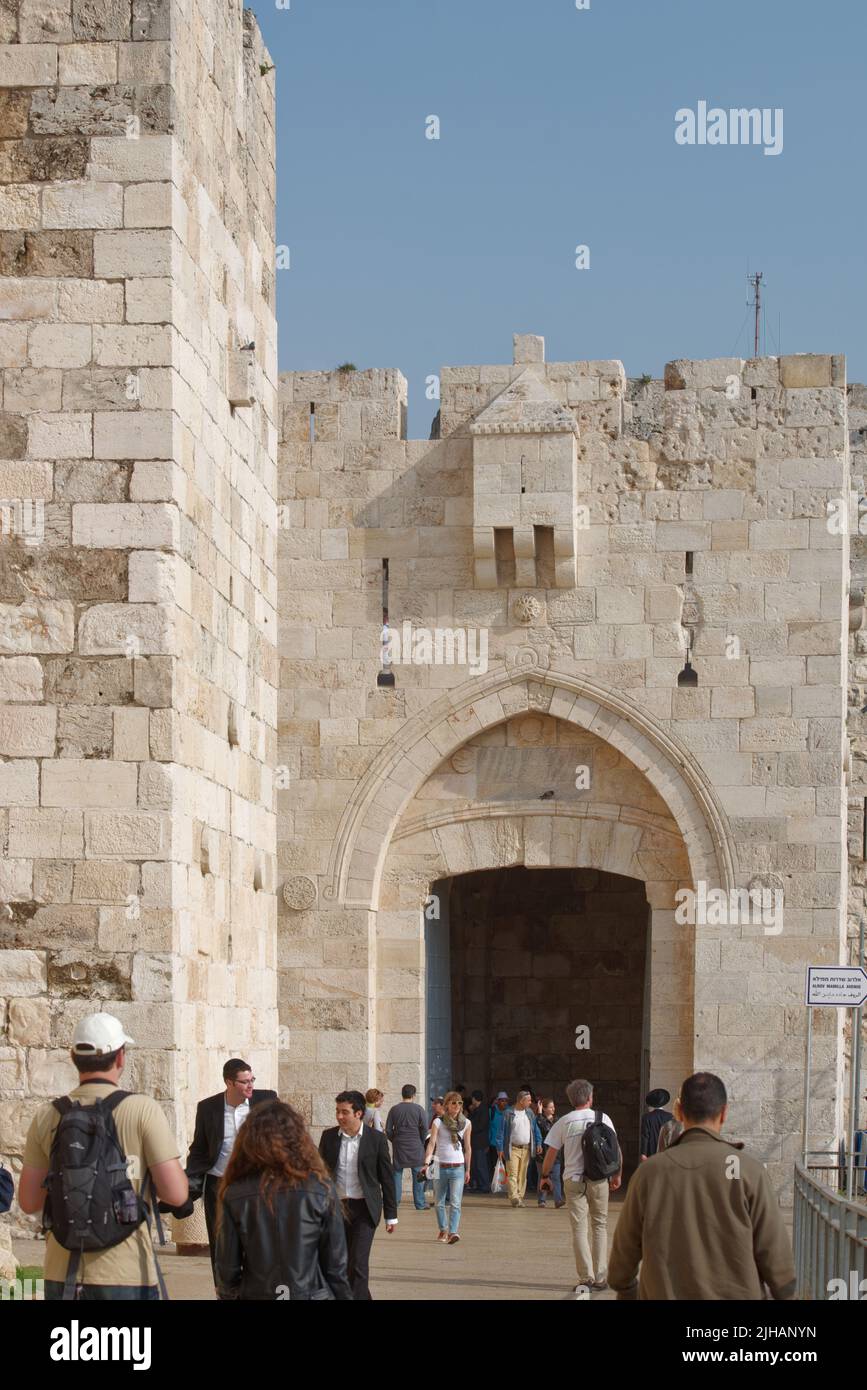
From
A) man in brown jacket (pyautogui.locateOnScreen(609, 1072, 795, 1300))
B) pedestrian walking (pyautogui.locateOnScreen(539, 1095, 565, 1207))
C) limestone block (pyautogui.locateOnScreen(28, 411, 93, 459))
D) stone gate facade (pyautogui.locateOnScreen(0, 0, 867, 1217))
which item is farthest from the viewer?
pedestrian walking (pyautogui.locateOnScreen(539, 1095, 565, 1207))

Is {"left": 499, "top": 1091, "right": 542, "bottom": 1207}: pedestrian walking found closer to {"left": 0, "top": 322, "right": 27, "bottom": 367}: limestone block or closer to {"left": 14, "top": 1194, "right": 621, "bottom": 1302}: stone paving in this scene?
{"left": 14, "top": 1194, "right": 621, "bottom": 1302}: stone paving

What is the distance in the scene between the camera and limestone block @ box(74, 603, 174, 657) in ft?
33.8

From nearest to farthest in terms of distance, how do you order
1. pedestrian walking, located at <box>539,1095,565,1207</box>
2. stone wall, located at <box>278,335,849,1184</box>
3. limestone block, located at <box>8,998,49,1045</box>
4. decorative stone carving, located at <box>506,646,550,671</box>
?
limestone block, located at <box>8,998,49,1045</box>, stone wall, located at <box>278,335,849,1184</box>, decorative stone carving, located at <box>506,646,550,671</box>, pedestrian walking, located at <box>539,1095,565,1207</box>

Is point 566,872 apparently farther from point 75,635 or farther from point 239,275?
point 75,635

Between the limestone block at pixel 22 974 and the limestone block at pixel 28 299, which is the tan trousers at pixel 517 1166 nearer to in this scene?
the limestone block at pixel 22 974

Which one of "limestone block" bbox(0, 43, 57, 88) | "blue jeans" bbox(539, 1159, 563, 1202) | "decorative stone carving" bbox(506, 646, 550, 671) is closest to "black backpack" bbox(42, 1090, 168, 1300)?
"limestone block" bbox(0, 43, 57, 88)

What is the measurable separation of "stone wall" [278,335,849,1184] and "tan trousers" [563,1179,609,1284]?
15.4 ft

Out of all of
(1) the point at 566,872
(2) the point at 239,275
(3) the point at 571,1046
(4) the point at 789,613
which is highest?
(2) the point at 239,275

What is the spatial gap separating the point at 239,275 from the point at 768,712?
5.25 m

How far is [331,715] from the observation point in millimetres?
15570

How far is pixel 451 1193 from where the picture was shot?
41.4 ft

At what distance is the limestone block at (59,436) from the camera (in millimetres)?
10430
